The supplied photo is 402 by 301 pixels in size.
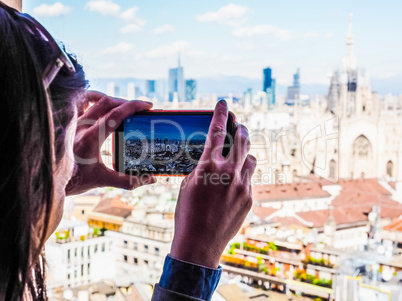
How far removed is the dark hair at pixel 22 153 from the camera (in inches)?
9.0

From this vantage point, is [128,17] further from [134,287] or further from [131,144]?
[131,144]

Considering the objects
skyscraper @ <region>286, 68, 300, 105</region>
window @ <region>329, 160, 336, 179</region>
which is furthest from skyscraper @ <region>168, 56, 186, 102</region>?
window @ <region>329, 160, 336, 179</region>

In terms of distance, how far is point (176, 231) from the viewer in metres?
0.31

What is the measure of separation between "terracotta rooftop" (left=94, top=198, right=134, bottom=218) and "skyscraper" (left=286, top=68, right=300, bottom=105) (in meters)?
5.35

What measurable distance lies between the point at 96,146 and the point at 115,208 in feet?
21.8

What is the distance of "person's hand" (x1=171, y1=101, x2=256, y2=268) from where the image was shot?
0.98ft

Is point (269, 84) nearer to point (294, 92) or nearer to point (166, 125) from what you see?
point (294, 92)

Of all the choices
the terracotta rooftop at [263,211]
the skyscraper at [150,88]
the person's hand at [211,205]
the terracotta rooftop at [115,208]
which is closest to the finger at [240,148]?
the person's hand at [211,205]

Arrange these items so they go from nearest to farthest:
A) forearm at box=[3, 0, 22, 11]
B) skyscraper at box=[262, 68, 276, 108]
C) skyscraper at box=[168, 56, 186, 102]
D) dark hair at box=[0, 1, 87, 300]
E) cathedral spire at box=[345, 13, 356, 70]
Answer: dark hair at box=[0, 1, 87, 300] < forearm at box=[3, 0, 22, 11] < skyscraper at box=[168, 56, 186, 102] < skyscraper at box=[262, 68, 276, 108] < cathedral spire at box=[345, 13, 356, 70]

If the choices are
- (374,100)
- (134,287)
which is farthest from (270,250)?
(374,100)

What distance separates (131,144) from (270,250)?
624 centimetres

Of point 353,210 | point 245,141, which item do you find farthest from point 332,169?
point 245,141

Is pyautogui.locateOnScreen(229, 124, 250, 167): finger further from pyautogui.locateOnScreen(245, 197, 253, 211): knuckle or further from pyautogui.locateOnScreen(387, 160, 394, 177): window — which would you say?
pyautogui.locateOnScreen(387, 160, 394, 177): window

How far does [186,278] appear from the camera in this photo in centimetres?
29
